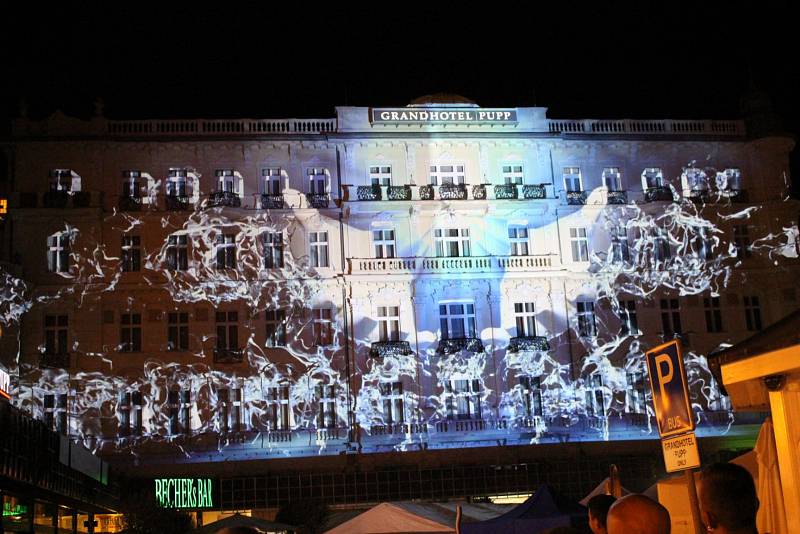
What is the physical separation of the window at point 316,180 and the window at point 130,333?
7.66 meters

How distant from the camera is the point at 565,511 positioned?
14203 mm

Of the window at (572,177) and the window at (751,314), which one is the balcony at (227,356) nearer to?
the window at (572,177)

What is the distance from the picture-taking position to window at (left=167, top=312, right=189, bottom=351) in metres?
33.0

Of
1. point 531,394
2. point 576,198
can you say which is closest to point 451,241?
point 576,198

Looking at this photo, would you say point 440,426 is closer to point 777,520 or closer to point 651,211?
point 651,211

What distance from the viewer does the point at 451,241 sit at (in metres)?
34.8

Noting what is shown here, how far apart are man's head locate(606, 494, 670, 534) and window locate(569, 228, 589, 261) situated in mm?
30999

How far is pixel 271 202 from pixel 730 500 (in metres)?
30.4

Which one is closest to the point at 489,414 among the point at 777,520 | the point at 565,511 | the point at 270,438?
the point at 270,438

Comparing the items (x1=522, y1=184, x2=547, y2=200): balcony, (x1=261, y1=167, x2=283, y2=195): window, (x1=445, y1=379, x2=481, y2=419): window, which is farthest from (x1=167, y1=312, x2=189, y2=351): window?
(x1=522, y1=184, x2=547, y2=200): balcony

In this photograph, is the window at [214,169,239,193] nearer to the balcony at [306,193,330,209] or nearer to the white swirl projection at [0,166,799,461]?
the white swirl projection at [0,166,799,461]

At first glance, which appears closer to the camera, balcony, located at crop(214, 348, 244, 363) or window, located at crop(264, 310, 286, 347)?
balcony, located at crop(214, 348, 244, 363)

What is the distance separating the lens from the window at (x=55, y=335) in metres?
32.3

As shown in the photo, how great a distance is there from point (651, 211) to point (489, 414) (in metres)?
10.0
